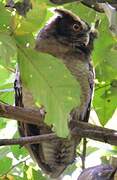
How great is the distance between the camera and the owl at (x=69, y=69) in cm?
207

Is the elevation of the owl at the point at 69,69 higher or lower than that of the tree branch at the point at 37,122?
lower

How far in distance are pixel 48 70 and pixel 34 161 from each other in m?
1.15

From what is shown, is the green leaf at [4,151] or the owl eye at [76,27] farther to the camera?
the owl eye at [76,27]

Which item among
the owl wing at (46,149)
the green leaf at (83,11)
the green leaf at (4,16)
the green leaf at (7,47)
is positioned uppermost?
the green leaf at (4,16)

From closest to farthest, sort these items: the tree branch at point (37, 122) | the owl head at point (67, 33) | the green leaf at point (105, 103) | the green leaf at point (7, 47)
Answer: the green leaf at point (7, 47) → the tree branch at point (37, 122) → the green leaf at point (105, 103) → the owl head at point (67, 33)

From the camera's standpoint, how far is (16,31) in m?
1.02

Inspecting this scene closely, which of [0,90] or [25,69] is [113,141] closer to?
[25,69]

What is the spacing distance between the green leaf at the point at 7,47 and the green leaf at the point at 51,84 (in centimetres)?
2

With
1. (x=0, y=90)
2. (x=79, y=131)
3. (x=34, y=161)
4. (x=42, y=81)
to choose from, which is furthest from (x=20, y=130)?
(x=42, y=81)

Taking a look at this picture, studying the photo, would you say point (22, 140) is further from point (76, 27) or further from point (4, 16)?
point (76, 27)

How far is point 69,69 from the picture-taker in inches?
83.7

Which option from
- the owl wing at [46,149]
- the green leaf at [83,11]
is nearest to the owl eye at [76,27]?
the owl wing at [46,149]

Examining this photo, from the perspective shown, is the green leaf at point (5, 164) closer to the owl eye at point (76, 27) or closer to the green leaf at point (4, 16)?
the owl eye at point (76, 27)

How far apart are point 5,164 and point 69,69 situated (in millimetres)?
522
